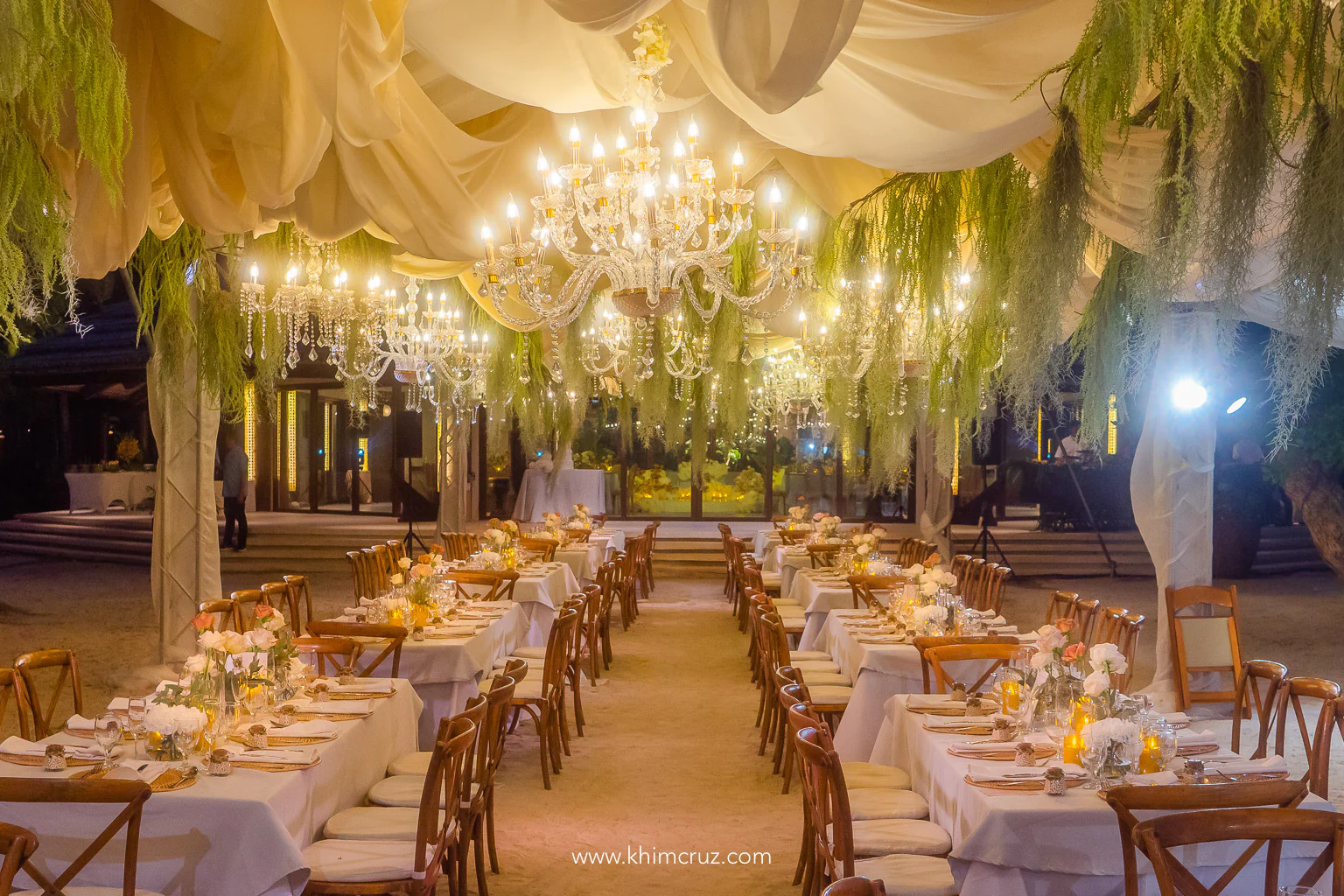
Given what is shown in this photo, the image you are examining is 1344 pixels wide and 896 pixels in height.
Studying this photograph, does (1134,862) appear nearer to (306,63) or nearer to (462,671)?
(306,63)

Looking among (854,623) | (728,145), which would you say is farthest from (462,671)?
(728,145)

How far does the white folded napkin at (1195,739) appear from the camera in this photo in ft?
12.5

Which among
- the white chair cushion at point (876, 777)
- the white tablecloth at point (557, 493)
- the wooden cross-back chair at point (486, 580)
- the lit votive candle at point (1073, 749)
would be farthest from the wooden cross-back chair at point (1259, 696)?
the white tablecloth at point (557, 493)

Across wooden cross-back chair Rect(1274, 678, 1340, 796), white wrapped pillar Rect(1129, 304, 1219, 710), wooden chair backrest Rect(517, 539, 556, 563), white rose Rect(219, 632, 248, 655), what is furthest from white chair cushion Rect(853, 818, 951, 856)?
wooden chair backrest Rect(517, 539, 556, 563)

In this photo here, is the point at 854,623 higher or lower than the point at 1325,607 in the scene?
higher

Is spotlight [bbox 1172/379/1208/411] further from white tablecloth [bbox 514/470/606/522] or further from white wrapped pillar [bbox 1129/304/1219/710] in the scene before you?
white tablecloth [bbox 514/470/606/522]

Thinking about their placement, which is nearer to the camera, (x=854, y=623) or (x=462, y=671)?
(x=462, y=671)

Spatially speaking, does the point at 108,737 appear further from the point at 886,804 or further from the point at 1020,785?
the point at 1020,785

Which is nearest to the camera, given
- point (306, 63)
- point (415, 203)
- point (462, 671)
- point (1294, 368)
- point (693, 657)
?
point (1294, 368)

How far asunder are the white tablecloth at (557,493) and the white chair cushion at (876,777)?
15268 millimetres

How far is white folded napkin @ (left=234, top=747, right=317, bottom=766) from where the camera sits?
359 centimetres

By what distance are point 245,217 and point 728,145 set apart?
245 centimetres

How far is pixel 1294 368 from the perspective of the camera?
212cm

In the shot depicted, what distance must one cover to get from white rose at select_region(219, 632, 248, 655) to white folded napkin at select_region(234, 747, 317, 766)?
18.2 inches
